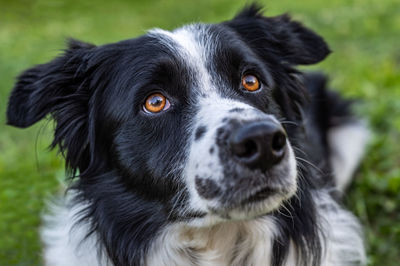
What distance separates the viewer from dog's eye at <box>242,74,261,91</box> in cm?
325

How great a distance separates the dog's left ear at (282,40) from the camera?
3.64 metres

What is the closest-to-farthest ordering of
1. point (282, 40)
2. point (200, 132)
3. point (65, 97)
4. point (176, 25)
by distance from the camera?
1. point (200, 132)
2. point (65, 97)
3. point (282, 40)
4. point (176, 25)

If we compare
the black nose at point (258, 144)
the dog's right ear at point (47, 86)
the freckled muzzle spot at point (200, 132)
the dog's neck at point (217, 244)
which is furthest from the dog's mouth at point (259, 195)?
the dog's right ear at point (47, 86)

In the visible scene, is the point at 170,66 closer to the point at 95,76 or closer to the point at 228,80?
the point at 228,80

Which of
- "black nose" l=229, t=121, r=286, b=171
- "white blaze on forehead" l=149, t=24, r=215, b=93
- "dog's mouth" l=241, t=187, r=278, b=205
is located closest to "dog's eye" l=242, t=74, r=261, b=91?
"white blaze on forehead" l=149, t=24, r=215, b=93

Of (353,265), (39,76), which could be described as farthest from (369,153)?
(39,76)

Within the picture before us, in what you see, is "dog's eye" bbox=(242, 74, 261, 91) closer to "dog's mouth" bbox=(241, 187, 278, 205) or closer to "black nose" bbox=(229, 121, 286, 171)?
"black nose" bbox=(229, 121, 286, 171)

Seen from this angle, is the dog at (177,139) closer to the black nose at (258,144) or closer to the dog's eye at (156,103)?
the dog's eye at (156,103)

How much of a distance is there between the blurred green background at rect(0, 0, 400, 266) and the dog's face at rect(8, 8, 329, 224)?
0.29 metres

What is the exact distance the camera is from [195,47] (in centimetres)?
326

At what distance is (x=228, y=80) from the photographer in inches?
125

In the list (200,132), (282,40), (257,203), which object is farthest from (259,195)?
(282,40)

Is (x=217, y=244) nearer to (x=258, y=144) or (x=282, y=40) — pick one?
(x=258, y=144)

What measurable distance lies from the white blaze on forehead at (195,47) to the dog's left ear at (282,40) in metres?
0.37
